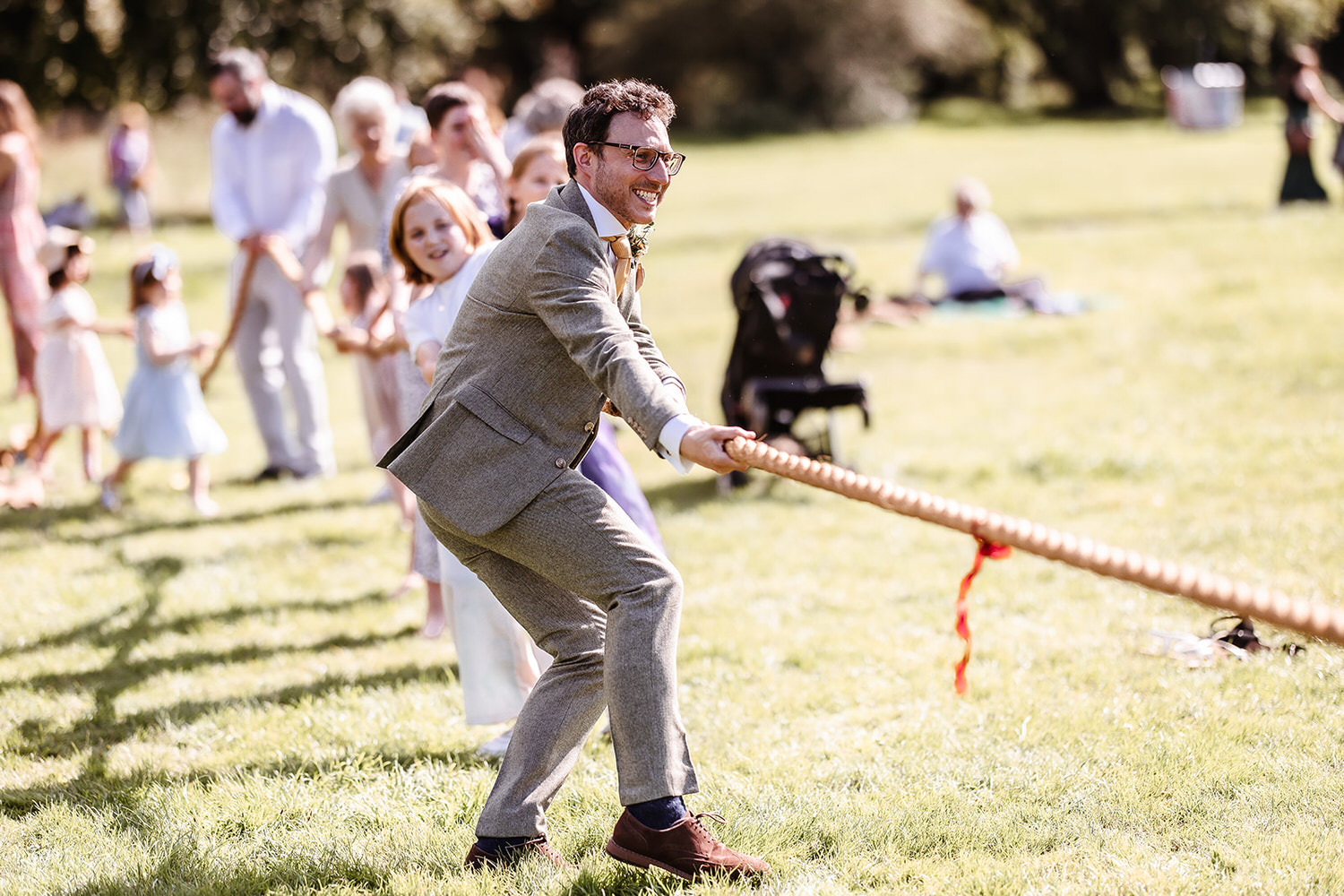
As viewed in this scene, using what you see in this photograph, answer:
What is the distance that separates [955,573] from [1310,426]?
3.81 meters

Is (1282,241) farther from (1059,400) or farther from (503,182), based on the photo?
(503,182)

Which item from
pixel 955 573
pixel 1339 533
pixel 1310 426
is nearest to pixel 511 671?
pixel 955 573

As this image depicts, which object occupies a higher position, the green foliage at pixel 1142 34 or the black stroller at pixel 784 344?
the green foliage at pixel 1142 34

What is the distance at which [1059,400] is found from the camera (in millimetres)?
10516

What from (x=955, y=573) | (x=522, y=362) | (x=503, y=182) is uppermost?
(x=503, y=182)

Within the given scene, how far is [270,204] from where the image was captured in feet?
29.6

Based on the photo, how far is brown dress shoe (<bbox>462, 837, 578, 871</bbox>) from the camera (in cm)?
367

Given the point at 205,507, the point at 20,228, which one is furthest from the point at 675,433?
the point at 20,228

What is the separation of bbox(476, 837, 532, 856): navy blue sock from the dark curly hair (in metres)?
1.84

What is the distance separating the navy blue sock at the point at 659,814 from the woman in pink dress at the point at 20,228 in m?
8.16

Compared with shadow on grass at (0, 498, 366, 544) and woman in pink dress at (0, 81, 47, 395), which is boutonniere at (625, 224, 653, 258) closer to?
shadow on grass at (0, 498, 366, 544)

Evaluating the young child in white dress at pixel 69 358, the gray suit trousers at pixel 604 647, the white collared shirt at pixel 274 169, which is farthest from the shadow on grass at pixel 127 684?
the white collared shirt at pixel 274 169

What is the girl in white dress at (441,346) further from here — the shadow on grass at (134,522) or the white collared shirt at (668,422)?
the shadow on grass at (134,522)

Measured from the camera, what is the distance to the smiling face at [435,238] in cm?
487
